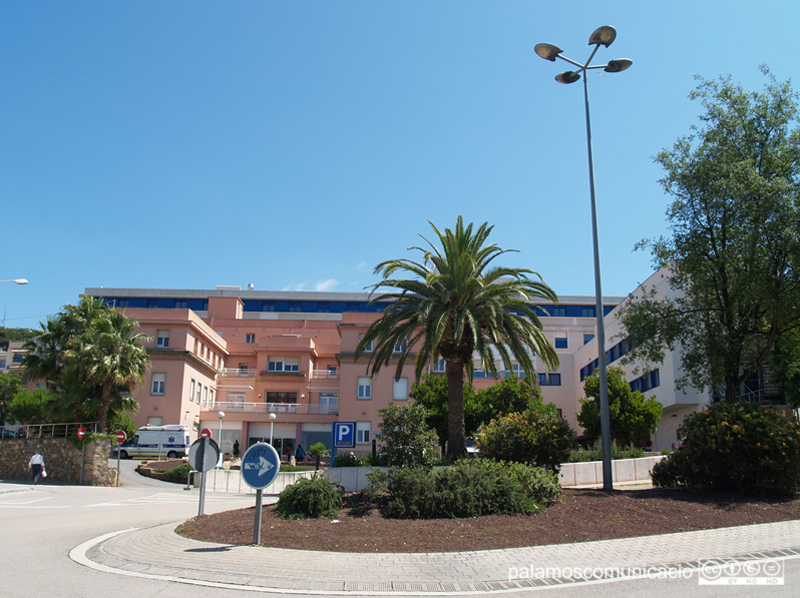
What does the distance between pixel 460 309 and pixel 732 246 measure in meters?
7.73

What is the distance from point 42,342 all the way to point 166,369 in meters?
11.0

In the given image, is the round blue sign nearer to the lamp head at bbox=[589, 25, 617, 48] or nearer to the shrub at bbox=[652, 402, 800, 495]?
the shrub at bbox=[652, 402, 800, 495]

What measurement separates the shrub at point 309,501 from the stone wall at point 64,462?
2041cm

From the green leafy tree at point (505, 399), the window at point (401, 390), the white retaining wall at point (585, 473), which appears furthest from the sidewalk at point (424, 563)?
the window at point (401, 390)

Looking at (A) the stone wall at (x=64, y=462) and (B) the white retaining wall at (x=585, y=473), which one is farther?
(A) the stone wall at (x=64, y=462)

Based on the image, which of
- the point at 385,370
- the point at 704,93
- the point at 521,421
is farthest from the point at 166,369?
the point at 704,93

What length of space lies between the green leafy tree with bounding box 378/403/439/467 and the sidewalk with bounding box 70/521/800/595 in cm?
501

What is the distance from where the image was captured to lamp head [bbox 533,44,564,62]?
16609 mm

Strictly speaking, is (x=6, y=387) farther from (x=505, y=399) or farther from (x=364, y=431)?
(x=505, y=399)

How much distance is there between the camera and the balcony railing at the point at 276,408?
159 ft

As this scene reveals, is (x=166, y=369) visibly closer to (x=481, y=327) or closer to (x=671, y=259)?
(x=481, y=327)

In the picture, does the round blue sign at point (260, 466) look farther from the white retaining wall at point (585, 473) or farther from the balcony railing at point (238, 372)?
the balcony railing at point (238, 372)

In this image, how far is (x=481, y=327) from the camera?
1988cm

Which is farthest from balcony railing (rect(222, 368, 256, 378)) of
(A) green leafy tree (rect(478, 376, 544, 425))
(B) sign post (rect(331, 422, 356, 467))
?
(B) sign post (rect(331, 422, 356, 467))
